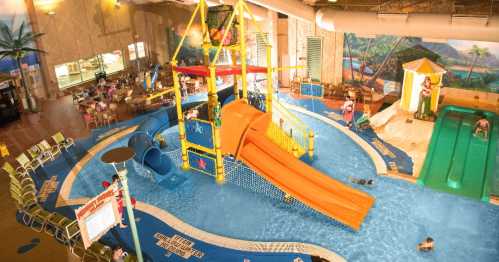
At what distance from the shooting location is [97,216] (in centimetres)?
830

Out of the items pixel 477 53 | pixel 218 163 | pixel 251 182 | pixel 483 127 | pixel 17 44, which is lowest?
pixel 251 182

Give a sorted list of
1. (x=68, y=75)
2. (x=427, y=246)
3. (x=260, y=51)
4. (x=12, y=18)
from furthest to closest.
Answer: (x=68, y=75), (x=260, y=51), (x=12, y=18), (x=427, y=246)

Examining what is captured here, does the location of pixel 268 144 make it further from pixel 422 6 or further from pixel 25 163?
pixel 422 6

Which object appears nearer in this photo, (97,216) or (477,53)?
(97,216)

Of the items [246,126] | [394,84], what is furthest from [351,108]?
[246,126]

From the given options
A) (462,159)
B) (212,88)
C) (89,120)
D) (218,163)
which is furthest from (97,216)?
(462,159)

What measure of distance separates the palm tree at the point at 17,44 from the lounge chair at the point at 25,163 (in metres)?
7.69

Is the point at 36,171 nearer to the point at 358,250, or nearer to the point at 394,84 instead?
the point at 358,250

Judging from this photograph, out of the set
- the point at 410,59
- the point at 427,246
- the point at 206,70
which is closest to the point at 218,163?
the point at 206,70

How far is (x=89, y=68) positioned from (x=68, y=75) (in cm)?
189

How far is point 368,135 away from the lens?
17094mm

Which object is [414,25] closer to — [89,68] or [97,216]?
[97,216]

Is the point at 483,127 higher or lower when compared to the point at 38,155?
higher

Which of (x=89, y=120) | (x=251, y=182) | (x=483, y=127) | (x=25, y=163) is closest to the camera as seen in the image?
(x=251, y=182)
